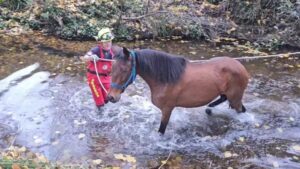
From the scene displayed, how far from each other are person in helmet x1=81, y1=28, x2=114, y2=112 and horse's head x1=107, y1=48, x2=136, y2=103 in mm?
884

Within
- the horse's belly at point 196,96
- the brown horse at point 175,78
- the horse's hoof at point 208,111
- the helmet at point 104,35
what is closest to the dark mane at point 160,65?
the brown horse at point 175,78

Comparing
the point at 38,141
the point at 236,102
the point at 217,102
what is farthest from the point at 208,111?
the point at 38,141

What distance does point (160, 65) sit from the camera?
18.7ft

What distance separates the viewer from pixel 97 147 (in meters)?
6.11

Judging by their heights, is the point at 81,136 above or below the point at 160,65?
below

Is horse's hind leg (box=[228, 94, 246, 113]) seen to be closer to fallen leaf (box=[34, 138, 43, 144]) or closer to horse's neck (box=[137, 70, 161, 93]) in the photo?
horse's neck (box=[137, 70, 161, 93])

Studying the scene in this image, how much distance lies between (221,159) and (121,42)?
21.0 feet

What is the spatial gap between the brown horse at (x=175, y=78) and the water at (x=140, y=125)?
0.60 meters

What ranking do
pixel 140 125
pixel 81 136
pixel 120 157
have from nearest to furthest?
1. pixel 120 157
2. pixel 81 136
3. pixel 140 125

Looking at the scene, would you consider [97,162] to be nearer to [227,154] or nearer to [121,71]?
[121,71]

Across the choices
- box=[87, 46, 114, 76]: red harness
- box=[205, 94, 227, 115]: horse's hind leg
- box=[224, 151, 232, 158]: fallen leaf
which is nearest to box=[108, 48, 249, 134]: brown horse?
box=[205, 94, 227, 115]: horse's hind leg

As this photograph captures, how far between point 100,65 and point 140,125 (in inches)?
48.7

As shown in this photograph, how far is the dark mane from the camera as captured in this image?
5.62 metres

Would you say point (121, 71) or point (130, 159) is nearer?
point (121, 71)
